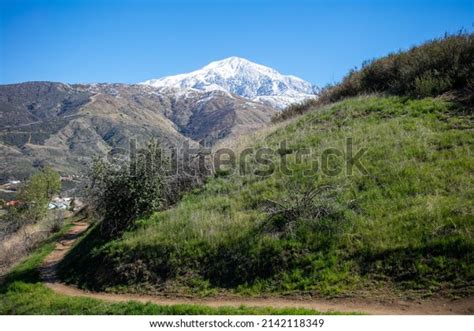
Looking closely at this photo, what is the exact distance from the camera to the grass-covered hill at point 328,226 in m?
10.2

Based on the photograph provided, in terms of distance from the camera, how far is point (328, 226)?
1202 centimetres

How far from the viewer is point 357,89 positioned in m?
25.6

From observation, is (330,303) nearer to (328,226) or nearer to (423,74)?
(328,226)

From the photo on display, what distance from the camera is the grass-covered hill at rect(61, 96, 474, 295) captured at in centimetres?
1016

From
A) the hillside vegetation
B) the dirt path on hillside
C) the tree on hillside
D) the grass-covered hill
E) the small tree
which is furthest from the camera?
the tree on hillside

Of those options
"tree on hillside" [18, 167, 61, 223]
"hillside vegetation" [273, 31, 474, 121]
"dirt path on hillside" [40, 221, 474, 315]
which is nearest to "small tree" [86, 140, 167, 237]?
"dirt path on hillside" [40, 221, 474, 315]

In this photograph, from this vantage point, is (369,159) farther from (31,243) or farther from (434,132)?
(31,243)

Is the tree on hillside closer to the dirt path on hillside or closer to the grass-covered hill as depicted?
the grass-covered hill

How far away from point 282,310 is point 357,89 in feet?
63.3

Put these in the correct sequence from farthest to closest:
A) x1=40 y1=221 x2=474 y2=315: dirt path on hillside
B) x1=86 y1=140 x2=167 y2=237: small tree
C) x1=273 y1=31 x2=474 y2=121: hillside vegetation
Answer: x1=273 y1=31 x2=474 y2=121: hillside vegetation, x1=86 y1=140 x2=167 y2=237: small tree, x1=40 y1=221 x2=474 y2=315: dirt path on hillside

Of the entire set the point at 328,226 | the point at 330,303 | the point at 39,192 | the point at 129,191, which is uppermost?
the point at 39,192

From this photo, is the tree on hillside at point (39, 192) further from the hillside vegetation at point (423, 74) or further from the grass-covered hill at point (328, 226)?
the hillside vegetation at point (423, 74)

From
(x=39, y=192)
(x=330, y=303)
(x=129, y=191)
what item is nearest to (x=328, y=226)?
(x=330, y=303)

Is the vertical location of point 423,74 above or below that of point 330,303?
above
